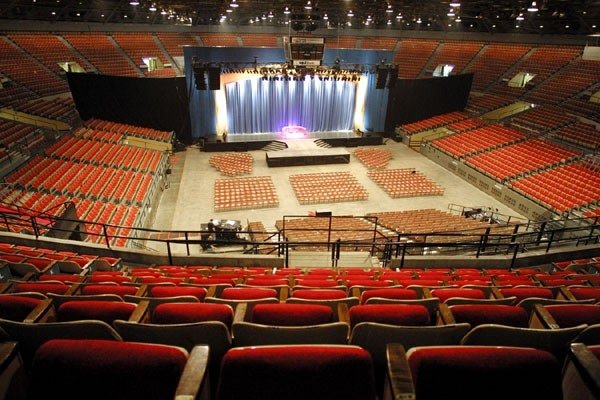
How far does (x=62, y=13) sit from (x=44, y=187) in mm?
23885

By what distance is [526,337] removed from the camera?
7.94ft

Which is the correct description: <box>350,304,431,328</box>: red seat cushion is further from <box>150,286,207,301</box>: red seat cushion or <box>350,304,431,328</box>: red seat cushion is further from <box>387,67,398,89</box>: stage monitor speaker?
<box>387,67,398,89</box>: stage monitor speaker

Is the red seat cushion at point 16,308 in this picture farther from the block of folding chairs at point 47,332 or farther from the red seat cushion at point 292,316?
the red seat cushion at point 292,316

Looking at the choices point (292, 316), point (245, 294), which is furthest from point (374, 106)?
point (292, 316)

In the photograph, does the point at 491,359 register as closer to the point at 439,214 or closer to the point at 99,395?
the point at 99,395

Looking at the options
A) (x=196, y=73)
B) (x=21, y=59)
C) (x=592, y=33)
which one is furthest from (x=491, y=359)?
(x=592, y=33)

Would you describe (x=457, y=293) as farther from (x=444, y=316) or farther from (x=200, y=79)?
(x=200, y=79)

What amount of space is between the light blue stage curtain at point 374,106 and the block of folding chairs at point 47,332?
2448cm

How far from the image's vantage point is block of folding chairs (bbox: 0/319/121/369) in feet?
7.52

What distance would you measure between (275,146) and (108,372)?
72.5ft

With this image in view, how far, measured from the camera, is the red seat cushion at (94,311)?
9.63ft

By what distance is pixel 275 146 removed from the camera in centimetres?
2342

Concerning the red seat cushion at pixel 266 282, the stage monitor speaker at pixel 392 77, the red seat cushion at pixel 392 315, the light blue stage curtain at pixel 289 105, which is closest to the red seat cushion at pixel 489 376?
the red seat cushion at pixel 392 315

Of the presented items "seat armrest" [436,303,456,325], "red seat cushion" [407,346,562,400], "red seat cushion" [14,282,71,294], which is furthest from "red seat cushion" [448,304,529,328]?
"red seat cushion" [14,282,71,294]
